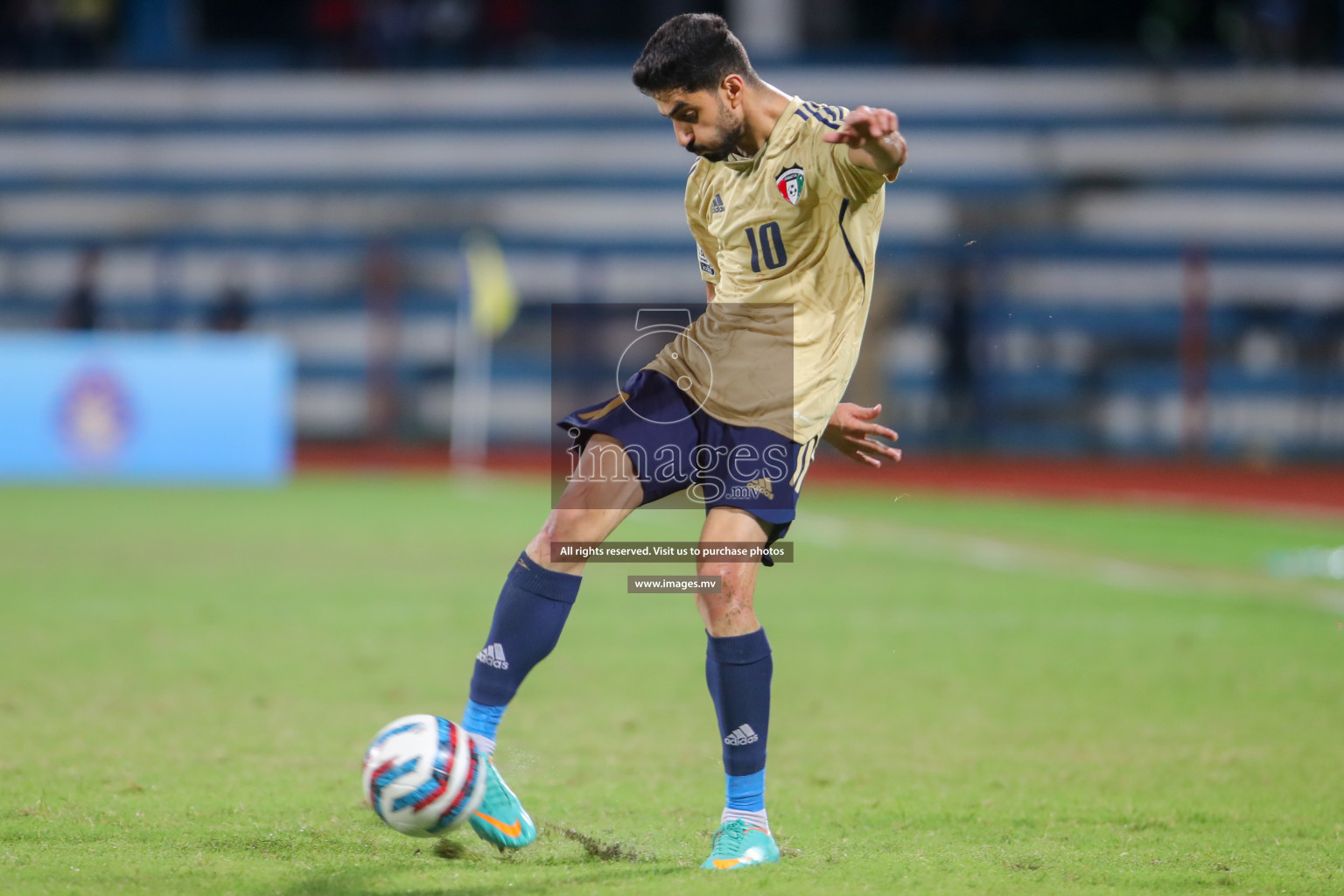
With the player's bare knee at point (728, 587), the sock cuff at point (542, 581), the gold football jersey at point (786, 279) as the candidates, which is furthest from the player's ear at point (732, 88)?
the sock cuff at point (542, 581)

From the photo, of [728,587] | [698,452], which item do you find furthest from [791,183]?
[728,587]

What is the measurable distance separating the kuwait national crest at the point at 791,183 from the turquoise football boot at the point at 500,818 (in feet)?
4.96

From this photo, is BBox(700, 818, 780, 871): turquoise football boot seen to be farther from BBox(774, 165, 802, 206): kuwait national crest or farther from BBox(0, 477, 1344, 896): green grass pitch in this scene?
BBox(774, 165, 802, 206): kuwait national crest

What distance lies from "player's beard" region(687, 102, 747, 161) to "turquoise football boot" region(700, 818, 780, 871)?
1.60m

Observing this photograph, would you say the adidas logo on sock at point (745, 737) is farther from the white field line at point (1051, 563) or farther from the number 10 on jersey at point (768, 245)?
the white field line at point (1051, 563)

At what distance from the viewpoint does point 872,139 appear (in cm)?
341

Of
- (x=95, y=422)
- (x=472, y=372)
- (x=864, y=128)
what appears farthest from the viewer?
(x=472, y=372)

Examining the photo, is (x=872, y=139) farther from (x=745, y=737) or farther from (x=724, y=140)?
(x=745, y=737)

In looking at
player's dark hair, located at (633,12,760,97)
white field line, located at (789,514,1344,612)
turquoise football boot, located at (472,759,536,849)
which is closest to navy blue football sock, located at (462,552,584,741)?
turquoise football boot, located at (472,759,536,849)

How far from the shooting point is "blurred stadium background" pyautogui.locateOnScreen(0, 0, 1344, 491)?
1906 cm

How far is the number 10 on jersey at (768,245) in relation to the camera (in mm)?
3729

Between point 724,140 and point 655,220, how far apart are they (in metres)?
18.6

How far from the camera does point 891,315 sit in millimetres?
18797

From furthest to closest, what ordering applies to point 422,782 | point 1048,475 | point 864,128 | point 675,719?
point 1048,475 → point 675,719 → point 864,128 → point 422,782
